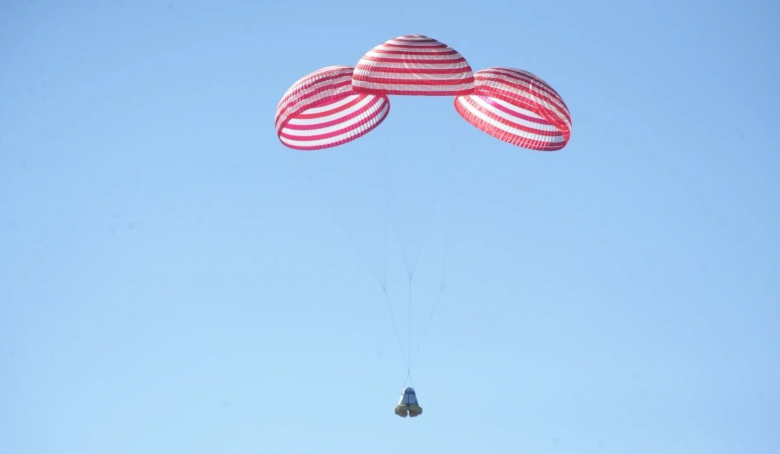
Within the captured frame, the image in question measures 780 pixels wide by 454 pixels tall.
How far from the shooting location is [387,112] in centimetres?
4522

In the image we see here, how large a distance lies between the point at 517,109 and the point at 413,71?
3.65 meters

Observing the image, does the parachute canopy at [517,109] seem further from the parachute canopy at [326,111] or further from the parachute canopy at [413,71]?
the parachute canopy at [326,111]

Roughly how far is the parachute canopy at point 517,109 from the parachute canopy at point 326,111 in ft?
7.62

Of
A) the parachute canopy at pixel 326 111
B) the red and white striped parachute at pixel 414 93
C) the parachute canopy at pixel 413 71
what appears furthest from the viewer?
the parachute canopy at pixel 326 111

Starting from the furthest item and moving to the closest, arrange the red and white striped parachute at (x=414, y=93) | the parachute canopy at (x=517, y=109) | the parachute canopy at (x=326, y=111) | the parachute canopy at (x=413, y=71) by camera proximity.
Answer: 1. the parachute canopy at (x=326, y=111)
2. the parachute canopy at (x=517, y=109)
3. the red and white striped parachute at (x=414, y=93)
4. the parachute canopy at (x=413, y=71)

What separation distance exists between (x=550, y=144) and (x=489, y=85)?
241 centimetres

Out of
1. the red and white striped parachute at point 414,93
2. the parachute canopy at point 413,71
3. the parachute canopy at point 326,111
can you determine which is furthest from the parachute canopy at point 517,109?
the parachute canopy at point 326,111

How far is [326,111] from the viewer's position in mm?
45438

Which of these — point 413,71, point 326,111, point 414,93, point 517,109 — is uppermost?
point 326,111

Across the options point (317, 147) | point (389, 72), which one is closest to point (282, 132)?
point (317, 147)

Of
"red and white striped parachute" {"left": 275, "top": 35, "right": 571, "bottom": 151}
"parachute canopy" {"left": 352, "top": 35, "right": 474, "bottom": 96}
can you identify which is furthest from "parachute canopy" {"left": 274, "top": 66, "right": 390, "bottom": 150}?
"parachute canopy" {"left": 352, "top": 35, "right": 474, "bottom": 96}

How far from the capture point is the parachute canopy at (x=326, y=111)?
43.5 m

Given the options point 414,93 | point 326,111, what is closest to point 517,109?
point 414,93

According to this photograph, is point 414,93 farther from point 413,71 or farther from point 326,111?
point 326,111
